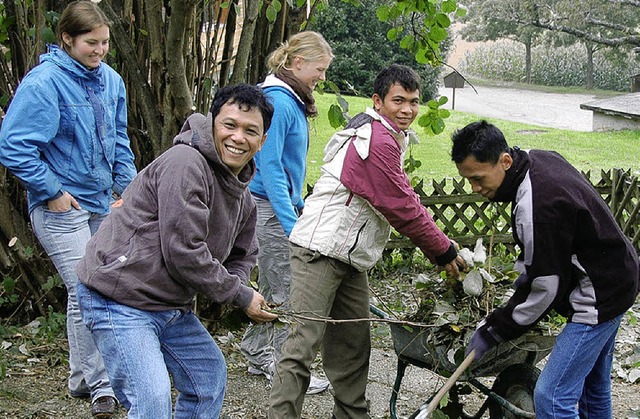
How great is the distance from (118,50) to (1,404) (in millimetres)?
2152

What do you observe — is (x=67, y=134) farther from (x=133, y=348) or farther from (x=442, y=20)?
(x=442, y=20)

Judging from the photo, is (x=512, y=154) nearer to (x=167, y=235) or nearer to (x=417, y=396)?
(x=167, y=235)

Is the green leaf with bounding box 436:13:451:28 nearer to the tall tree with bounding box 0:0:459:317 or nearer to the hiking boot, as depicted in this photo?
the tall tree with bounding box 0:0:459:317

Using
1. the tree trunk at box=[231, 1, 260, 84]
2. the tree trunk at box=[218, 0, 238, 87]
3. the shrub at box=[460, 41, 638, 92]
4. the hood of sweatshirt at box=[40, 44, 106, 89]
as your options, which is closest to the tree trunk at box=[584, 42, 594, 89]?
the shrub at box=[460, 41, 638, 92]

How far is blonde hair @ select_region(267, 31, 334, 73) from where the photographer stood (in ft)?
14.3

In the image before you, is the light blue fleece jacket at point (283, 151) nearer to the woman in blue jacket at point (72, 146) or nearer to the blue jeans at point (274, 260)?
the blue jeans at point (274, 260)

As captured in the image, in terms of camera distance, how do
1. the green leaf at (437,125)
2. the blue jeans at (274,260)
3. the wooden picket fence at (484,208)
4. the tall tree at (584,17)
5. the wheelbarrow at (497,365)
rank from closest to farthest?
the wheelbarrow at (497,365), the blue jeans at (274,260), the green leaf at (437,125), the wooden picket fence at (484,208), the tall tree at (584,17)

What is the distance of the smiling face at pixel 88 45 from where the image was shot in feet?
13.4

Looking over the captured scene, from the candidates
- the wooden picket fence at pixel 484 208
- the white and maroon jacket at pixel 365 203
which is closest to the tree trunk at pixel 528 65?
the wooden picket fence at pixel 484 208

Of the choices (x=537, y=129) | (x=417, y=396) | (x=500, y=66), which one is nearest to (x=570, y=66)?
(x=500, y=66)

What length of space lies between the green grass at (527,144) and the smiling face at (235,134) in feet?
28.1

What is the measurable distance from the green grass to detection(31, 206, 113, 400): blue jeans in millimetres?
7546

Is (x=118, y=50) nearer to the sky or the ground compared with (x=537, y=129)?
nearer to the sky

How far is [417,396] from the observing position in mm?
5055
